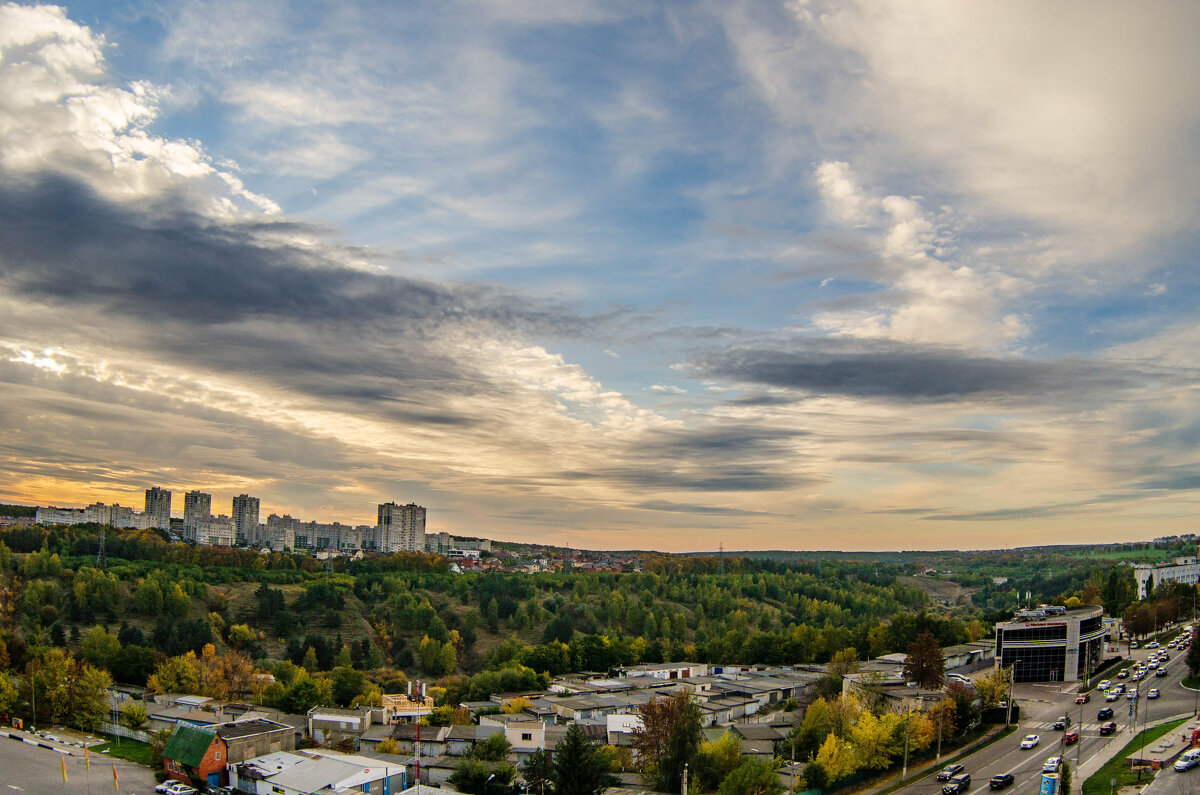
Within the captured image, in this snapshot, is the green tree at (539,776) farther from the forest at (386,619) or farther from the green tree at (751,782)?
the forest at (386,619)

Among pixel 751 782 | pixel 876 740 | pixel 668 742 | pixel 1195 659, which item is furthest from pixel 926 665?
pixel 751 782

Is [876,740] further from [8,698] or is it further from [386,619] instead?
[386,619]

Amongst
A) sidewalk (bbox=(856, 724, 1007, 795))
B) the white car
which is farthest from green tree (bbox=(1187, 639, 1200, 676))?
the white car

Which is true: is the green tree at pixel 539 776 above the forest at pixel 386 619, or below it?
above

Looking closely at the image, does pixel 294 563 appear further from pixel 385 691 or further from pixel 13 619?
pixel 385 691

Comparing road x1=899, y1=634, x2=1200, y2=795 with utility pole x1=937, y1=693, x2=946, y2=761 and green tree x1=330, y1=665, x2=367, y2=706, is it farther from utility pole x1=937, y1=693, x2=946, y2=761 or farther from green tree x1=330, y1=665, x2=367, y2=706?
green tree x1=330, y1=665, x2=367, y2=706

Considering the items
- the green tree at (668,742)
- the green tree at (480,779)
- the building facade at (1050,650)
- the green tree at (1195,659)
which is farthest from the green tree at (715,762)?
the green tree at (1195,659)
